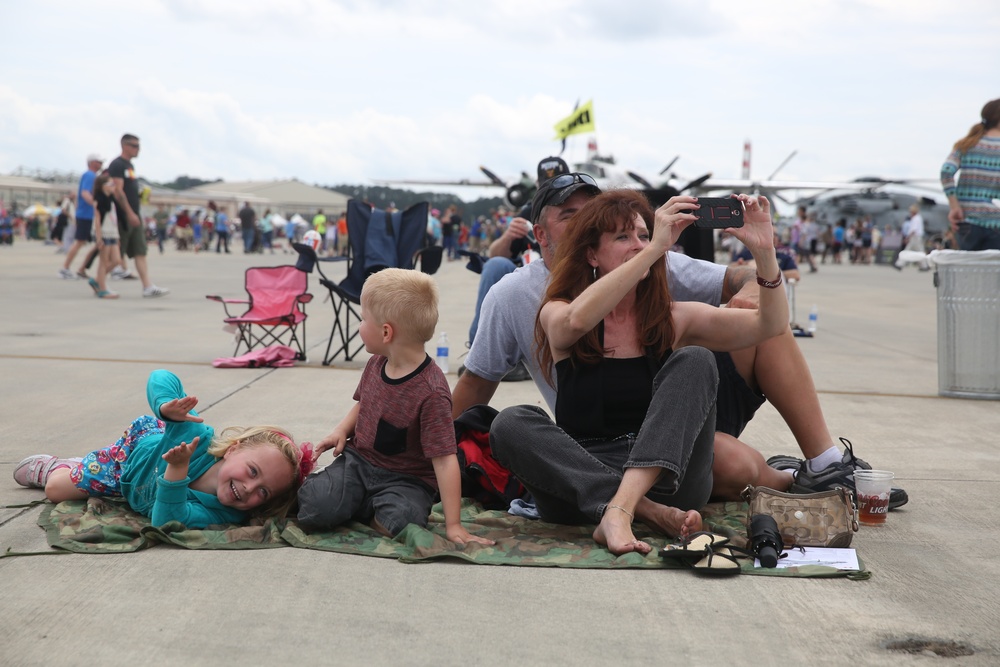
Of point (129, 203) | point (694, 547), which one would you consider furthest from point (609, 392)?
point (129, 203)

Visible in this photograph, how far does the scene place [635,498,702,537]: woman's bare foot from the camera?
3.08m

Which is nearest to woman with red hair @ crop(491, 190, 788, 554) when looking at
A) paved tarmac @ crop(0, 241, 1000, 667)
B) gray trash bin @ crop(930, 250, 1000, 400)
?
paved tarmac @ crop(0, 241, 1000, 667)

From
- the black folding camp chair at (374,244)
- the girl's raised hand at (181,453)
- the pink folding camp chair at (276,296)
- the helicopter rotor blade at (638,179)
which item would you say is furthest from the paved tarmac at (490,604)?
the helicopter rotor blade at (638,179)

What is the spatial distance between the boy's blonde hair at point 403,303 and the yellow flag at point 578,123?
16555 millimetres

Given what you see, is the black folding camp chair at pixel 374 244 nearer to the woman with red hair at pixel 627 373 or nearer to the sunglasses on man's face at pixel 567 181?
the sunglasses on man's face at pixel 567 181

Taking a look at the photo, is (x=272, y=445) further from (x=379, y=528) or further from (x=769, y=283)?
(x=769, y=283)

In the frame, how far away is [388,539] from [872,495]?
5.63ft

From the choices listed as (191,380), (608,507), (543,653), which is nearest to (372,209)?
(191,380)

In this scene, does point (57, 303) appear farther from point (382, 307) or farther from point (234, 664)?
point (234, 664)

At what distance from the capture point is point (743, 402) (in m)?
3.75

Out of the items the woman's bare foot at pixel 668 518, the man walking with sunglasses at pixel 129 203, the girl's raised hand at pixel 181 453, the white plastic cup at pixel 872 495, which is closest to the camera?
the girl's raised hand at pixel 181 453

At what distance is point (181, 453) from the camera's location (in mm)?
2939

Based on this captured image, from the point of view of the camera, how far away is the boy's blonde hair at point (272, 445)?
3.30 m

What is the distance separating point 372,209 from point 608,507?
15.8 ft
